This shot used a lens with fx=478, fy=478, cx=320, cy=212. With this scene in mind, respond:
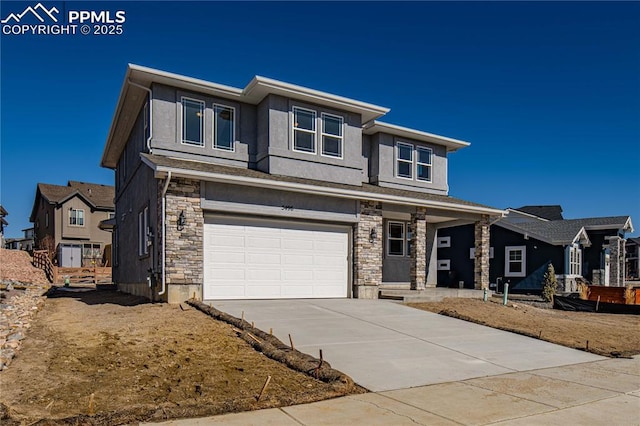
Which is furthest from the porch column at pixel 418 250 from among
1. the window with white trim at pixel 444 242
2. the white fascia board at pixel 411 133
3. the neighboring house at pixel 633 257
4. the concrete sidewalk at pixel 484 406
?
the neighboring house at pixel 633 257

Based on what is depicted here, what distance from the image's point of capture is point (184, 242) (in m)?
12.9

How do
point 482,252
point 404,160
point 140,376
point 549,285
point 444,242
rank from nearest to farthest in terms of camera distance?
point 140,376
point 482,252
point 404,160
point 549,285
point 444,242

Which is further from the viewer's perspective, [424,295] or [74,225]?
[74,225]

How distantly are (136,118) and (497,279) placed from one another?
2081 centimetres

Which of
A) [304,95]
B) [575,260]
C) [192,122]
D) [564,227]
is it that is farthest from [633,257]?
[192,122]

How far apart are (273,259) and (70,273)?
21.0 m

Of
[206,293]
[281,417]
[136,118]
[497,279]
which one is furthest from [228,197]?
[497,279]

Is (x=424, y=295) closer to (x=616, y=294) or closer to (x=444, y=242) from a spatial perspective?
(x=616, y=294)

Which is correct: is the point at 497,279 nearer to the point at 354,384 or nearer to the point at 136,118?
the point at 136,118

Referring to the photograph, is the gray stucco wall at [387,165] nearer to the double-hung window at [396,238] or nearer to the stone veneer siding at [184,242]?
the double-hung window at [396,238]

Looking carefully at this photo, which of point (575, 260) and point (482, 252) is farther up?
point (482, 252)

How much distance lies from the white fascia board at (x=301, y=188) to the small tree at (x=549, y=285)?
22.4 feet

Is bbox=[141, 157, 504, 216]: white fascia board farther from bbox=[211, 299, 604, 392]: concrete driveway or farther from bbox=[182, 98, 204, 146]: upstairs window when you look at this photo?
bbox=[211, 299, 604, 392]: concrete driveway

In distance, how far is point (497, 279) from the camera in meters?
27.3
